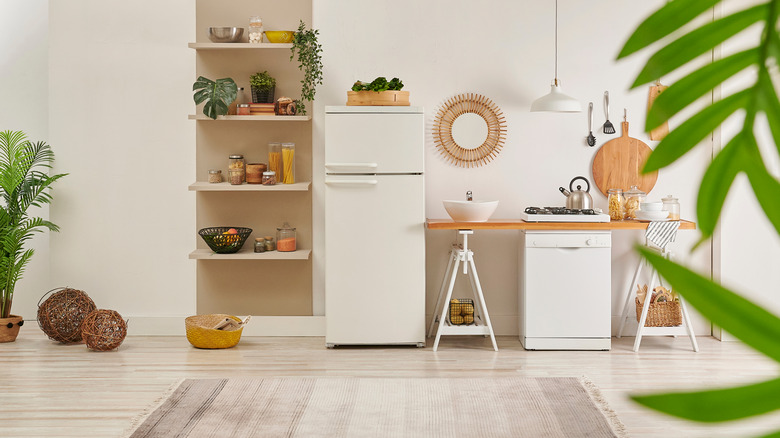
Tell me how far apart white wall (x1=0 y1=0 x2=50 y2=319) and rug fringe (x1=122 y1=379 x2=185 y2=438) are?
2129mm

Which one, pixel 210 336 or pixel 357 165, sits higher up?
pixel 357 165

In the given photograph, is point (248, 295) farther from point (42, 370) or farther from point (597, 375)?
point (597, 375)

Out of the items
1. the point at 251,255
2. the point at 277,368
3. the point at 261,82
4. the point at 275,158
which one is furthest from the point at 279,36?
the point at 277,368

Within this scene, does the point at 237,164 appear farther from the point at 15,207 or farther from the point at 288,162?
the point at 15,207

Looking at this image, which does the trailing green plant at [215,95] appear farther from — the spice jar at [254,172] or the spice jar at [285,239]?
the spice jar at [285,239]

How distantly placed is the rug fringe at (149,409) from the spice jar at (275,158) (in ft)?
5.17

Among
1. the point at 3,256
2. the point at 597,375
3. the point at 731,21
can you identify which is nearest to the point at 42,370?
the point at 3,256

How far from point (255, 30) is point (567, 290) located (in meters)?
2.60

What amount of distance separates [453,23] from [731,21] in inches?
199

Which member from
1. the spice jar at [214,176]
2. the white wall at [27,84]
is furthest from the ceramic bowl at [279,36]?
the white wall at [27,84]

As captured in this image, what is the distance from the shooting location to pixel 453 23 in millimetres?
5109

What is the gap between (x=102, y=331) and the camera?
4.69m

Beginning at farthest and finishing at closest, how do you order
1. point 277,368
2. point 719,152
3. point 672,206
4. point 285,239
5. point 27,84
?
point 27,84, point 285,239, point 672,206, point 277,368, point 719,152

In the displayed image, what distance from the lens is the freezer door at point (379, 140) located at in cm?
468
